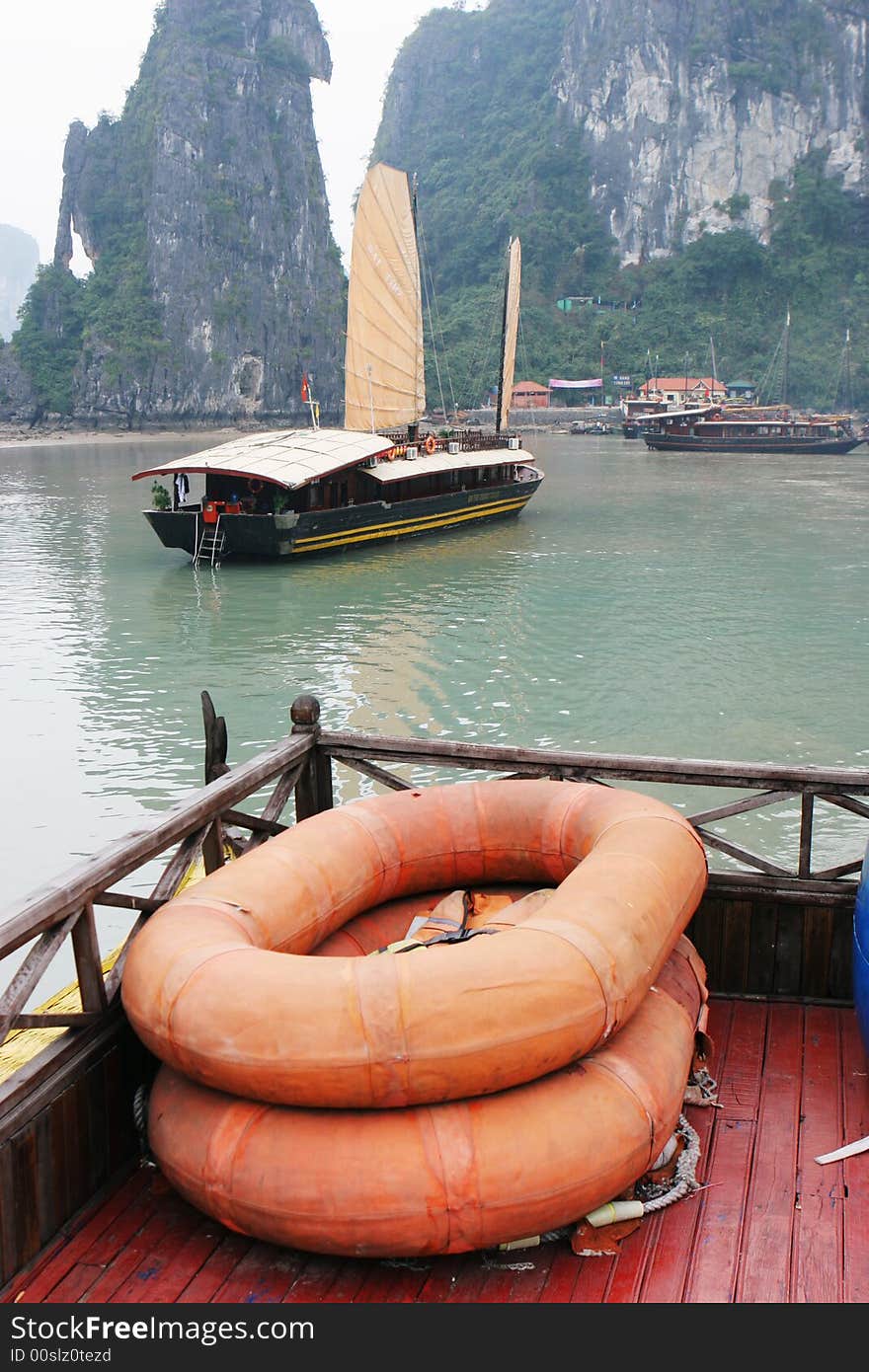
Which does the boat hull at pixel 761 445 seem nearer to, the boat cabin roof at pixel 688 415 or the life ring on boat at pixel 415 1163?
the boat cabin roof at pixel 688 415

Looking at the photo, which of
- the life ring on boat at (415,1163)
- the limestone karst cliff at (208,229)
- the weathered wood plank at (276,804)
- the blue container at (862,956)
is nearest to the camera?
the life ring on boat at (415,1163)

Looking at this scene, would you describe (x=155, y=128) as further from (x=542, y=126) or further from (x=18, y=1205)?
(x=18, y=1205)

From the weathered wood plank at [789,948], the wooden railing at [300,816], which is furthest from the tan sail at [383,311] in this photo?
the weathered wood plank at [789,948]

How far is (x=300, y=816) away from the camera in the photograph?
5.70m

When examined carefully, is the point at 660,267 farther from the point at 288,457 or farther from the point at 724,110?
the point at 288,457

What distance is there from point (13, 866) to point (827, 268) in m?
132

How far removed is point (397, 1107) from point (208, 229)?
126 meters

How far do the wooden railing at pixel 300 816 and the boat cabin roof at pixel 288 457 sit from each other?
20635 mm

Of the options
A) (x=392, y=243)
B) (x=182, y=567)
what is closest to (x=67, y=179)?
(x=392, y=243)

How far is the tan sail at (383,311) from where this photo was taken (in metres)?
35.9

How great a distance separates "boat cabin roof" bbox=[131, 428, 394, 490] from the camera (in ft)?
85.5

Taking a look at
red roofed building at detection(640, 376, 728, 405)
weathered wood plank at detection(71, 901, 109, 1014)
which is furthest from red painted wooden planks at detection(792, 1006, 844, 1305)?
red roofed building at detection(640, 376, 728, 405)

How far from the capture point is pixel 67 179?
125312 mm

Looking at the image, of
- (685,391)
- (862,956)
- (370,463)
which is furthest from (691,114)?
(862,956)
